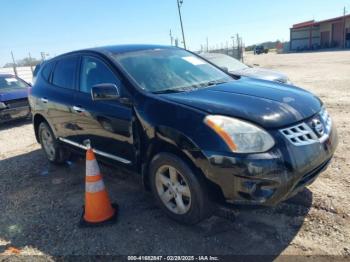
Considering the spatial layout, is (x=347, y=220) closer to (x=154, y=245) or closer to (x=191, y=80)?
(x=154, y=245)

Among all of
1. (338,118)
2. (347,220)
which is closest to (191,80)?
(347,220)

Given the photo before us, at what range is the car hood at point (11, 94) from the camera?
360 inches

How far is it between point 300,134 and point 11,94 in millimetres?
8692

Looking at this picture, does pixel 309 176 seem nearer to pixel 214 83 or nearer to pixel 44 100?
pixel 214 83

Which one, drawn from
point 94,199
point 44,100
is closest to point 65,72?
point 44,100

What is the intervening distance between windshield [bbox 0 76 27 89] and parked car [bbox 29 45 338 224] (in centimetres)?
657

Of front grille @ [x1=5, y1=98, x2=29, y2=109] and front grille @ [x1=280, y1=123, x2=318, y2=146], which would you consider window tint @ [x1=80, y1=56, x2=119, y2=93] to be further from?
front grille @ [x1=5, y1=98, x2=29, y2=109]

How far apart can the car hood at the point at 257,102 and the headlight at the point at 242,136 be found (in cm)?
8

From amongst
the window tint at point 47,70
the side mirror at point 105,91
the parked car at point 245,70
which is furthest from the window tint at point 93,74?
the parked car at point 245,70

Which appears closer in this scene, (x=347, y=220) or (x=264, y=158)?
(x=264, y=158)

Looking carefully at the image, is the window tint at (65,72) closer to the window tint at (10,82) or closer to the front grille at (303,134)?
the front grille at (303,134)

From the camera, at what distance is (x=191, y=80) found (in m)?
3.87

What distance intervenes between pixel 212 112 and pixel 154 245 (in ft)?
4.30

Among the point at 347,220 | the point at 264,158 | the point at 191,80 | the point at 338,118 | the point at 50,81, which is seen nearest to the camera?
the point at 264,158
